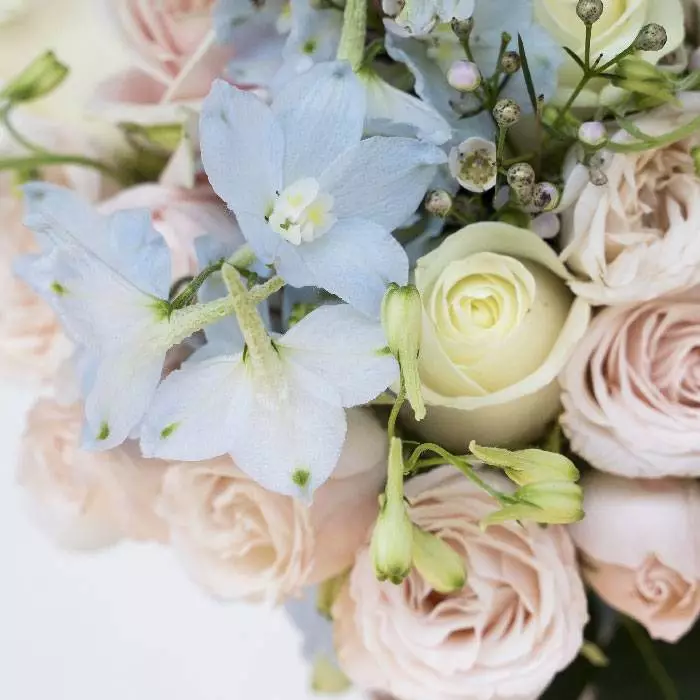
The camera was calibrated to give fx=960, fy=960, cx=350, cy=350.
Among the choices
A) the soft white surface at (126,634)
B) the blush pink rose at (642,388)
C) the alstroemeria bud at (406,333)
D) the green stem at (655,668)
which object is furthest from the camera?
the soft white surface at (126,634)

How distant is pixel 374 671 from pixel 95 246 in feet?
0.80

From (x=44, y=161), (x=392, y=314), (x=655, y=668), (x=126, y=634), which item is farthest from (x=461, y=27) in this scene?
(x=126, y=634)

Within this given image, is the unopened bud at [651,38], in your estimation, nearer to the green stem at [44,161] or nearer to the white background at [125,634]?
the green stem at [44,161]

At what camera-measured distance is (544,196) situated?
356mm

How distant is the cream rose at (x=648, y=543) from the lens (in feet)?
1.36

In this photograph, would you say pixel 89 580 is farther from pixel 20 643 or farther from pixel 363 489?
pixel 363 489

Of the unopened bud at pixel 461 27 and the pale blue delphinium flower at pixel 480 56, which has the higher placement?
the unopened bud at pixel 461 27

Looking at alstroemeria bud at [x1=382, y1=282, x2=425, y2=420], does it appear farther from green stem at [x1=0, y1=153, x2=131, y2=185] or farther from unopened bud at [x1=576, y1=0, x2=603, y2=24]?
green stem at [x1=0, y1=153, x2=131, y2=185]

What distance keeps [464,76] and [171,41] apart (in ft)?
0.58

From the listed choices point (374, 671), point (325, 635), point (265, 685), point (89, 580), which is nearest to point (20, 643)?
point (89, 580)

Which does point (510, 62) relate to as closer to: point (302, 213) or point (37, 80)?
point (302, 213)

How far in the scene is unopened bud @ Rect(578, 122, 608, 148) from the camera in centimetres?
35

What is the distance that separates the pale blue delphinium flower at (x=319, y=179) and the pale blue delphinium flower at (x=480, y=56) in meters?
0.05

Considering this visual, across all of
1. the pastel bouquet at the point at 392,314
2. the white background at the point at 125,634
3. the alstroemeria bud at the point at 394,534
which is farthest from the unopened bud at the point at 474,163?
the white background at the point at 125,634
